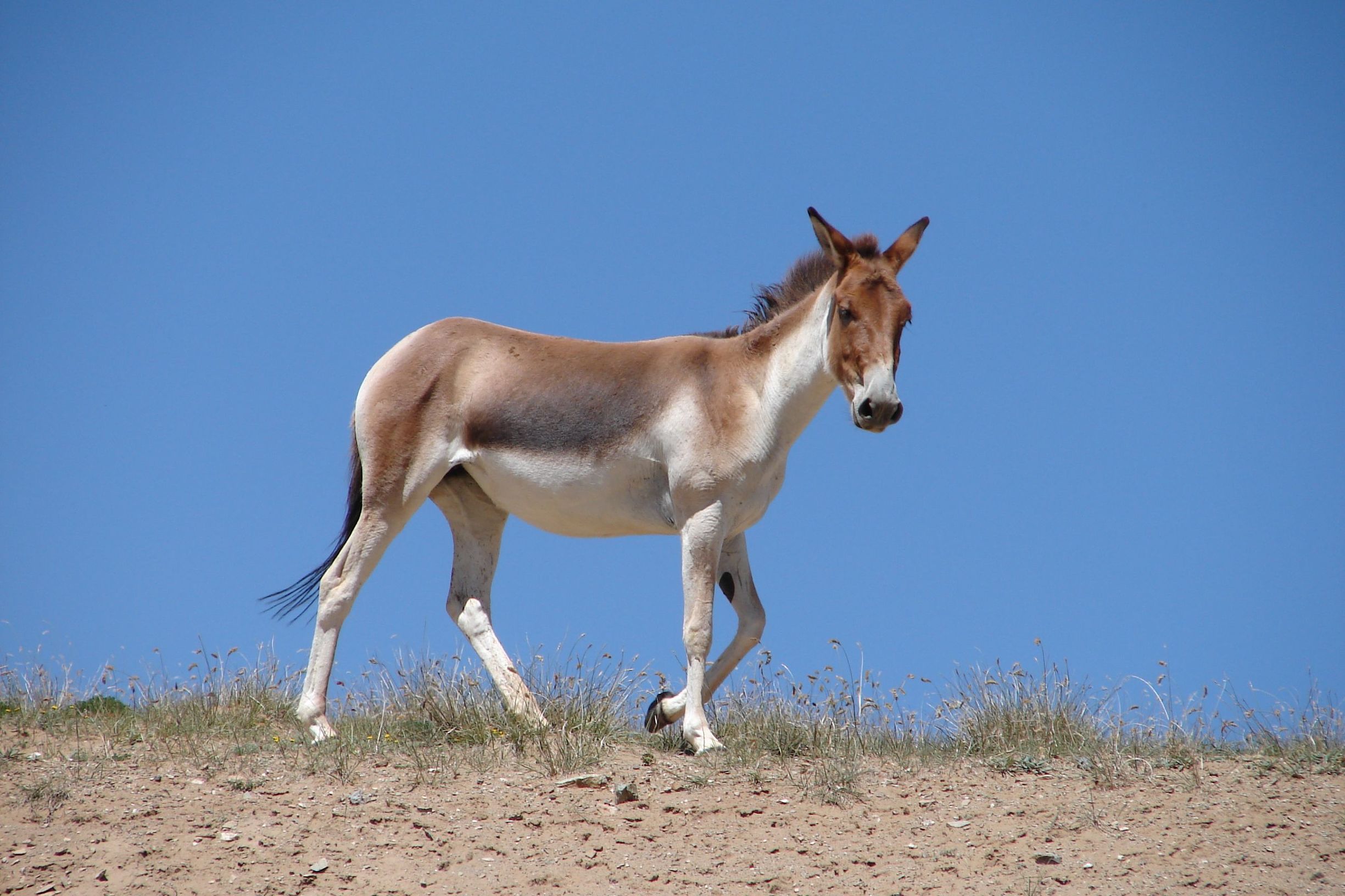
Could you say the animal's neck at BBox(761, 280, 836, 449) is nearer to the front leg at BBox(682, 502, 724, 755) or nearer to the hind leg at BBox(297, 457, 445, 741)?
the front leg at BBox(682, 502, 724, 755)

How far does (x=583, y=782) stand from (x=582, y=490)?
84.5 inches

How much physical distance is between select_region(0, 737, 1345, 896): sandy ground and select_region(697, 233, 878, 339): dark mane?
332 centimetres

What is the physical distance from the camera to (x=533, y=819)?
6594 mm

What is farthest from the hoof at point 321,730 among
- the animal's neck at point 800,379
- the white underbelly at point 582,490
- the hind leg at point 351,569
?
the animal's neck at point 800,379

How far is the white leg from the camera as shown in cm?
838

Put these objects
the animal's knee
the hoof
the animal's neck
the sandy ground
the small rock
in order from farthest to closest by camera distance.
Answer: the animal's knee < the animal's neck < the hoof < the small rock < the sandy ground

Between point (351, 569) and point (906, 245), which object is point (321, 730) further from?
point (906, 245)

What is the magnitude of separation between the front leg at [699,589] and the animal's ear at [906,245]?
209 cm

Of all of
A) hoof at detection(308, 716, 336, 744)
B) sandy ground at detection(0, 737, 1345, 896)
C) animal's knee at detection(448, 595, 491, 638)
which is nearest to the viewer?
sandy ground at detection(0, 737, 1345, 896)

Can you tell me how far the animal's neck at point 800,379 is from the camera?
8.29 m

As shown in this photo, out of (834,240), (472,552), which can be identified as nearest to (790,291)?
(834,240)

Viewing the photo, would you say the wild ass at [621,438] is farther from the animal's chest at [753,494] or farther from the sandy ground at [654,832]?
the sandy ground at [654,832]

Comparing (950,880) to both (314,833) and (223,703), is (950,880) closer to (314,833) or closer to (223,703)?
(314,833)

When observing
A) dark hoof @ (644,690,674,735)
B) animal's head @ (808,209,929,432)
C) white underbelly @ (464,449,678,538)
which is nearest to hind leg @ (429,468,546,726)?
white underbelly @ (464,449,678,538)
